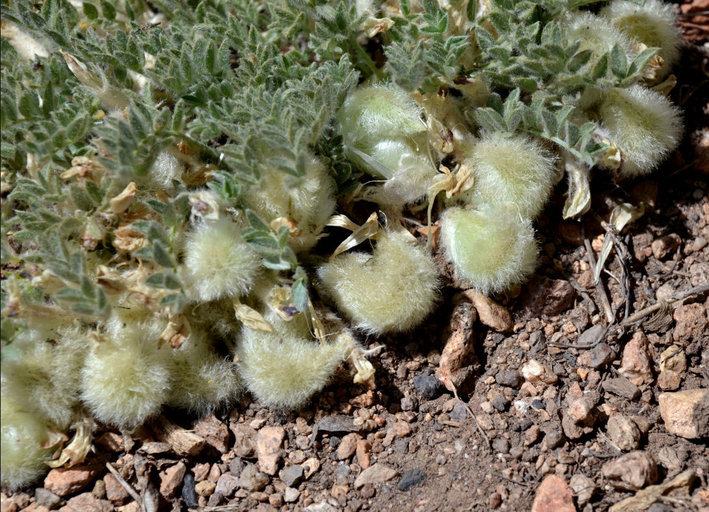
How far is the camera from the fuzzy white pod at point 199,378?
2.71 m

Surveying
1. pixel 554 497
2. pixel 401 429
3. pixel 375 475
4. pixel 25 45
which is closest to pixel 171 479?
pixel 375 475

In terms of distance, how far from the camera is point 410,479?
260 centimetres

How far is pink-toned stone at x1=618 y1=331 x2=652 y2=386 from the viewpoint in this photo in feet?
9.20

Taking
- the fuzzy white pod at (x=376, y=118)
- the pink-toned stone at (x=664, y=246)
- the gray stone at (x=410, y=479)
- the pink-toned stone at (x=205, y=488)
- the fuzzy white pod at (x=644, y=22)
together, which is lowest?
the pink-toned stone at (x=205, y=488)

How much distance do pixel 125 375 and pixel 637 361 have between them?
207 centimetres

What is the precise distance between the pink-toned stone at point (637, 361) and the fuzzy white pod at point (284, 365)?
1.18m

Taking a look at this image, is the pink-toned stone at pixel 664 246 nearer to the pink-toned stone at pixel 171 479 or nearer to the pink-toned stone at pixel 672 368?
the pink-toned stone at pixel 672 368

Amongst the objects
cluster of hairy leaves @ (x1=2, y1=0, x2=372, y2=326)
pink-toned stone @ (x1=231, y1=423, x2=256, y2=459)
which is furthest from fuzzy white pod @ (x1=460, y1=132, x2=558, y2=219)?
pink-toned stone @ (x1=231, y1=423, x2=256, y2=459)

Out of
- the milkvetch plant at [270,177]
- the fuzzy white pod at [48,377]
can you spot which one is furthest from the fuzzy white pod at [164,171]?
the fuzzy white pod at [48,377]

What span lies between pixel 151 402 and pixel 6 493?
0.71 metres

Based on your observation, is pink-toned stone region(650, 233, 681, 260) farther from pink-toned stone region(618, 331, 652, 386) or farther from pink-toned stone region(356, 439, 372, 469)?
pink-toned stone region(356, 439, 372, 469)

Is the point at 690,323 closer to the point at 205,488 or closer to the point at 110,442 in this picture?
the point at 205,488

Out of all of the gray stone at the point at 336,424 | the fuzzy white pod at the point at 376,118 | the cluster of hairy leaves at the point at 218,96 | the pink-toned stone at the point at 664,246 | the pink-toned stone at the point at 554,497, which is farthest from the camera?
the pink-toned stone at the point at 664,246

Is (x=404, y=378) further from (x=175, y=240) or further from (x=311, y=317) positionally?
(x=175, y=240)
